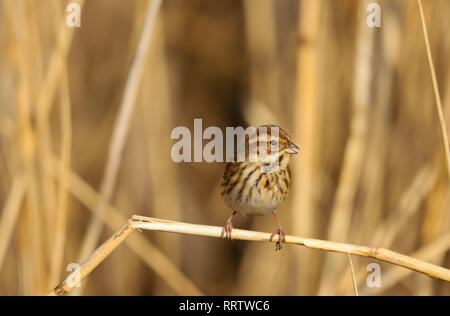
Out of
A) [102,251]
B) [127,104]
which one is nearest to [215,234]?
[102,251]

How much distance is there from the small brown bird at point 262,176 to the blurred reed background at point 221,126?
240 millimetres

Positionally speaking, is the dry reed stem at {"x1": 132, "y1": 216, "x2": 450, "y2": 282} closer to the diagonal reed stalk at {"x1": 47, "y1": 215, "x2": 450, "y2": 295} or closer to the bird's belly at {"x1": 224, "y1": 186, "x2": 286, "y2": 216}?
the diagonal reed stalk at {"x1": 47, "y1": 215, "x2": 450, "y2": 295}

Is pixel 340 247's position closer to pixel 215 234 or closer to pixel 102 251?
pixel 215 234

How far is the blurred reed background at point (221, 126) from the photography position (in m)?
2.54

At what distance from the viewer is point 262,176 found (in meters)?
2.47

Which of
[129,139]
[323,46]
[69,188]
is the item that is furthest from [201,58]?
[69,188]

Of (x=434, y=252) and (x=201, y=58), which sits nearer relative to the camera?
(x=434, y=252)

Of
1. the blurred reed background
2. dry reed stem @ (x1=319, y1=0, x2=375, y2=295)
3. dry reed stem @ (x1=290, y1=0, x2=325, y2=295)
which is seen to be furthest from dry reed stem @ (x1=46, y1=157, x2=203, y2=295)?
dry reed stem @ (x1=319, y1=0, x2=375, y2=295)

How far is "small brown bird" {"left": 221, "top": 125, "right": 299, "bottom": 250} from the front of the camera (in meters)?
2.40

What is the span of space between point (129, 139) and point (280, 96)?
1.05m

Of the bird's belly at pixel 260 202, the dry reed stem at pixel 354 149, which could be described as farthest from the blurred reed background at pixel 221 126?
the bird's belly at pixel 260 202

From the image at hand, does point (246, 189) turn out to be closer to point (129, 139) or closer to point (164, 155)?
point (164, 155)
